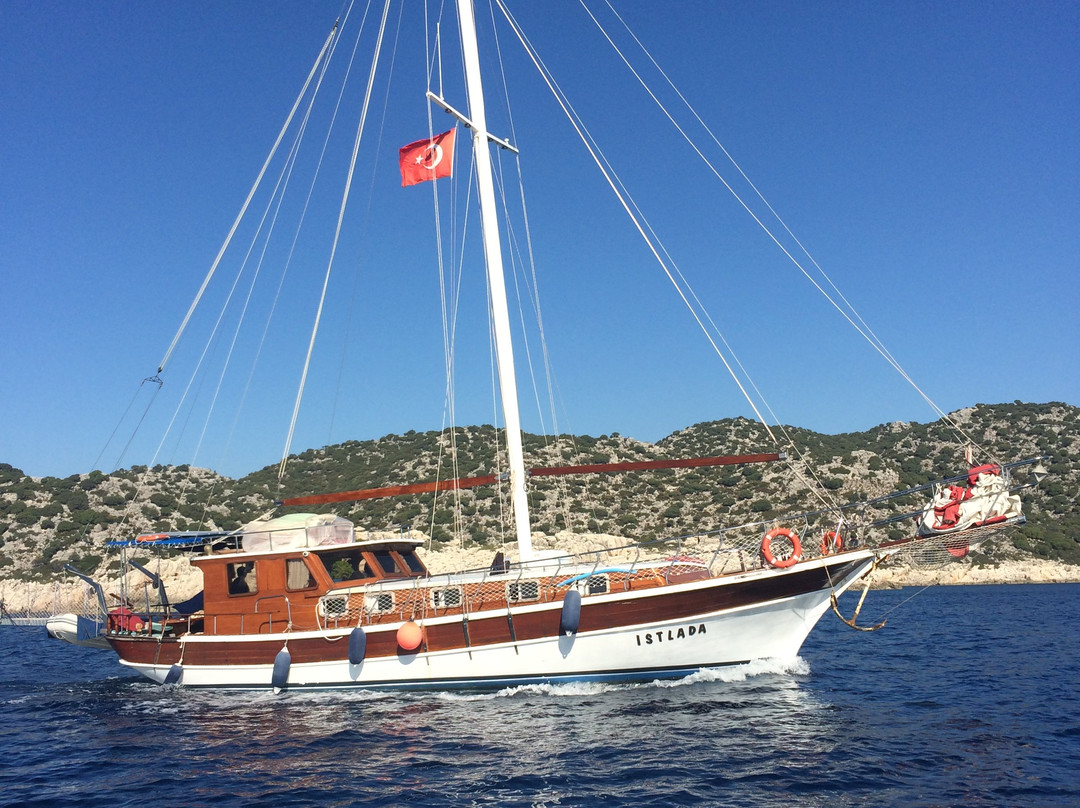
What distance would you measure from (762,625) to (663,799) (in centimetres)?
674

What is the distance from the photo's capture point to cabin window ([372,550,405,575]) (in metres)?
19.3

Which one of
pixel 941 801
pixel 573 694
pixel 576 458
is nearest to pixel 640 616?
pixel 573 694

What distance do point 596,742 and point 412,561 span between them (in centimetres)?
959

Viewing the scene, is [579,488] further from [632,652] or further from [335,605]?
[632,652]

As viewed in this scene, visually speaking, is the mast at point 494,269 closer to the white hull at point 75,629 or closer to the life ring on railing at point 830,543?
the life ring on railing at point 830,543

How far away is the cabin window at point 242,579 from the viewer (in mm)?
18500

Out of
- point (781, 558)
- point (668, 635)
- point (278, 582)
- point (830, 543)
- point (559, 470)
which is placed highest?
point (559, 470)

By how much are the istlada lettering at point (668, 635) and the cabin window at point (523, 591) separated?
A: 246 cm

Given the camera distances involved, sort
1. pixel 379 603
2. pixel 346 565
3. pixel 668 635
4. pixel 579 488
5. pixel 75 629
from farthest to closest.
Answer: pixel 579 488
pixel 75 629
pixel 346 565
pixel 379 603
pixel 668 635

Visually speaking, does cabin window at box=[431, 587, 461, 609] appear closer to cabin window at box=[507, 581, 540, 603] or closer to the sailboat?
the sailboat

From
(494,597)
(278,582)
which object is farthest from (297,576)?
(494,597)

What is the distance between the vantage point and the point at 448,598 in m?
16.7

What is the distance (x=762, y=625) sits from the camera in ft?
50.3

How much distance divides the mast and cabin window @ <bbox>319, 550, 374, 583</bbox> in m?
4.24
